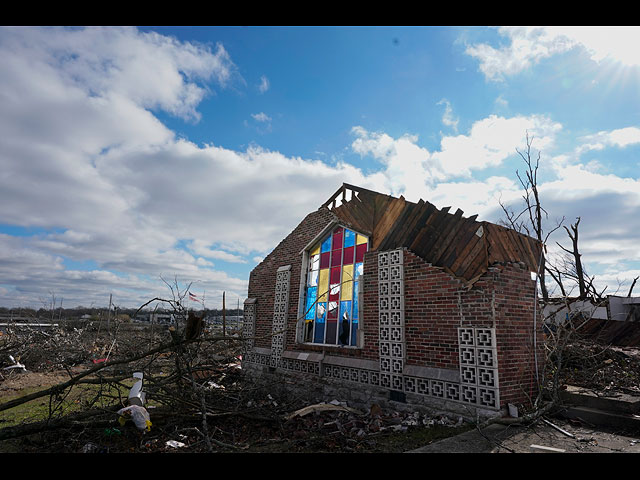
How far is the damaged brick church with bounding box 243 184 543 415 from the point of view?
637cm

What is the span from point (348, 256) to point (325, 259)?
974mm

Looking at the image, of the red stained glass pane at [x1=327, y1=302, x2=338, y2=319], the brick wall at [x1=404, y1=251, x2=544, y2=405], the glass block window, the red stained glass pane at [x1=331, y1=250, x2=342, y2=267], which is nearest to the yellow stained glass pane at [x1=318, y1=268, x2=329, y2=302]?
the glass block window

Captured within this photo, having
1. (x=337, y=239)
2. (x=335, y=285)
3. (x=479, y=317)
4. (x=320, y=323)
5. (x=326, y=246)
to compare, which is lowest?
(x=320, y=323)

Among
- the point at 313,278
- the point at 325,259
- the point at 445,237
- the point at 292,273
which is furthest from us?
the point at 292,273

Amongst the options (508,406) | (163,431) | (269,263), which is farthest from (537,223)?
(163,431)

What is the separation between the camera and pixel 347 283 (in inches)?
361

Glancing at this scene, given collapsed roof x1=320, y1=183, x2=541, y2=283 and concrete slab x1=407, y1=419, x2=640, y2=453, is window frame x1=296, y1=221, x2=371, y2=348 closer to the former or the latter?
collapsed roof x1=320, y1=183, x2=541, y2=283

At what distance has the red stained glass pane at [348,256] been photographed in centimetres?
939

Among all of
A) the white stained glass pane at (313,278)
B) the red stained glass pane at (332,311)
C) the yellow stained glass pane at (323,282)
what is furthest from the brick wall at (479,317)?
the white stained glass pane at (313,278)

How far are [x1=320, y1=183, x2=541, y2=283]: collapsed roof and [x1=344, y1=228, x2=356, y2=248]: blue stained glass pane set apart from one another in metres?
0.39

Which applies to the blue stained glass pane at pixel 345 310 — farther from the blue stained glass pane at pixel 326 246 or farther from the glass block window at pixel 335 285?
the blue stained glass pane at pixel 326 246

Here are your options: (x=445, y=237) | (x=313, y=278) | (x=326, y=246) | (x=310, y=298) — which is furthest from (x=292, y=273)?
(x=445, y=237)

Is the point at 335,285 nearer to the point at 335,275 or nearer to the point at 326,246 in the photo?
the point at 335,275
